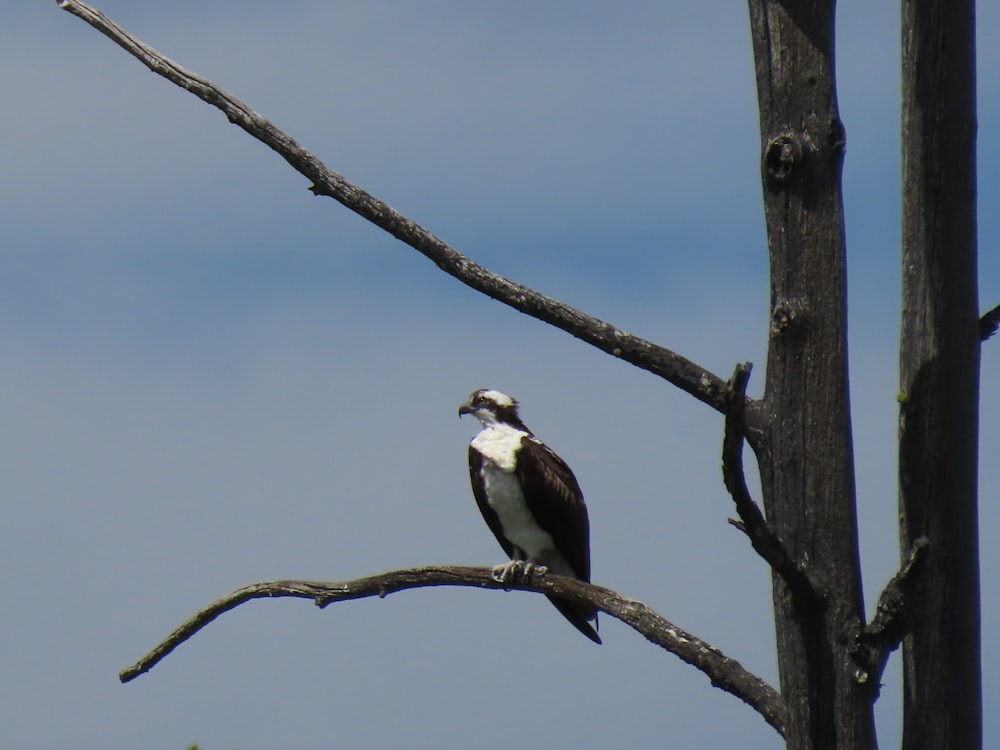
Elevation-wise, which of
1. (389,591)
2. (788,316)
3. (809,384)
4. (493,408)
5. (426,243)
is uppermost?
(493,408)

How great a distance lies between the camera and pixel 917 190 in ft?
14.0

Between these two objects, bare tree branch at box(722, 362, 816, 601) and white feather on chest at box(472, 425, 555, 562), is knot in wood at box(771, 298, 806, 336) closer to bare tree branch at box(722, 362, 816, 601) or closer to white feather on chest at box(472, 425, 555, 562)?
bare tree branch at box(722, 362, 816, 601)

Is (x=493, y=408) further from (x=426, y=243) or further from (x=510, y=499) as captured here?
(x=426, y=243)

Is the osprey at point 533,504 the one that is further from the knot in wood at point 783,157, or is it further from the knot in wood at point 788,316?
the knot in wood at point 783,157

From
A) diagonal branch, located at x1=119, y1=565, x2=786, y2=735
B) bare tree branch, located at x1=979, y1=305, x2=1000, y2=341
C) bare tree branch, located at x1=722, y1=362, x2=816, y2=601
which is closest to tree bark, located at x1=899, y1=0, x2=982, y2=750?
bare tree branch, located at x1=979, y1=305, x2=1000, y2=341

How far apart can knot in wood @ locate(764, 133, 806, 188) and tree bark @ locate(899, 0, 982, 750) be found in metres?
0.40

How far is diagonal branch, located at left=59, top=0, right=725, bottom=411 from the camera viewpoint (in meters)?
4.42

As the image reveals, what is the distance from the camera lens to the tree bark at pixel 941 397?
4.20m

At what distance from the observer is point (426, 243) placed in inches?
191

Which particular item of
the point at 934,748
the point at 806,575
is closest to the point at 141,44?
the point at 806,575

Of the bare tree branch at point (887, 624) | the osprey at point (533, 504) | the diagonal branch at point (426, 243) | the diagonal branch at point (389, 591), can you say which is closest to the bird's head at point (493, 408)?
the osprey at point (533, 504)

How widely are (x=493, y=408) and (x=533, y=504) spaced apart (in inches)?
40.5

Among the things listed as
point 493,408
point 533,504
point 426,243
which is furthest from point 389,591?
point 493,408

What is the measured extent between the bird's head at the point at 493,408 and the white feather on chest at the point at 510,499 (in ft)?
1.16
